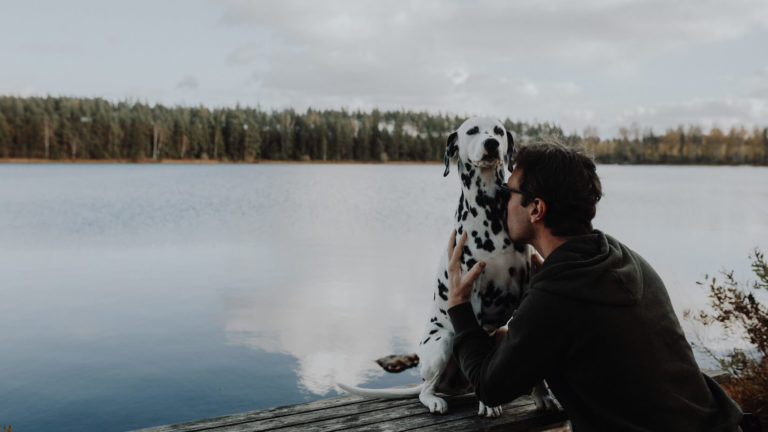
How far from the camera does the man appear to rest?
1.81 metres

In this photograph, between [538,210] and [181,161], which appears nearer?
[538,210]

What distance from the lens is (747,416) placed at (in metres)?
2.10

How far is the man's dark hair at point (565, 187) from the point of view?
2043 millimetres

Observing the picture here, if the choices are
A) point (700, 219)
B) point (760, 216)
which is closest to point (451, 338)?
point (700, 219)

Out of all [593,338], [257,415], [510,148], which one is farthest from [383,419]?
[510,148]

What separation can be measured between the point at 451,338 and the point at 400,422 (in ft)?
1.56

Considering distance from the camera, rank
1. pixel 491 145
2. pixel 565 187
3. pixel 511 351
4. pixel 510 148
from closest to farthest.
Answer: pixel 511 351
pixel 565 187
pixel 491 145
pixel 510 148

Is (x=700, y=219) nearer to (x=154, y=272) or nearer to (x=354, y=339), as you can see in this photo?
(x=354, y=339)

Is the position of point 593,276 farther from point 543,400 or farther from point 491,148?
point 543,400

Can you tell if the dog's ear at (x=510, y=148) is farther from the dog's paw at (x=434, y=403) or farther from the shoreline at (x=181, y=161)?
the shoreline at (x=181, y=161)

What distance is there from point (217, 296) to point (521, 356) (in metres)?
10.0

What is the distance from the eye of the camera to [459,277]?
2502 mm

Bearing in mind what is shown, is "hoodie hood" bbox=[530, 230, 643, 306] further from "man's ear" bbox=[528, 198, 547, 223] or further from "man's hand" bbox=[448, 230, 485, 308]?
"man's hand" bbox=[448, 230, 485, 308]

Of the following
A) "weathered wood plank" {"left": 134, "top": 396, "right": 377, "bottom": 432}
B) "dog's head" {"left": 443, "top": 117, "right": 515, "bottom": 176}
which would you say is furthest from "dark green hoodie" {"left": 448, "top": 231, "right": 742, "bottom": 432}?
"weathered wood plank" {"left": 134, "top": 396, "right": 377, "bottom": 432}
